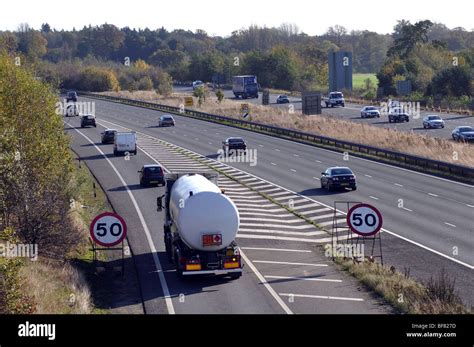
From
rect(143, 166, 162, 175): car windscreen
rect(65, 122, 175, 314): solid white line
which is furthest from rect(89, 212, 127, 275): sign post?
rect(143, 166, 162, 175): car windscreen

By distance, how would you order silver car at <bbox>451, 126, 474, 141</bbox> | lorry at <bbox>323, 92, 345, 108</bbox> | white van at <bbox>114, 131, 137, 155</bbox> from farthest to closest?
lorry at <bbox>323, 92, 345, 108</bbox> → silver car at <bbox>451, 126, 474, 141</bbox> → white van at <bbox>114, 131, 137, 155</bbox>

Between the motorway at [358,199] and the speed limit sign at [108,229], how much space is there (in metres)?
1.96

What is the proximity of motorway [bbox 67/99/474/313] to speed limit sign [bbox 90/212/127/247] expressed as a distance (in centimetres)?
196

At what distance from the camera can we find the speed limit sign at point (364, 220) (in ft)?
78.1

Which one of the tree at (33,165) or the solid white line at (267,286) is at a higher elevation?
the tree at (33,165)

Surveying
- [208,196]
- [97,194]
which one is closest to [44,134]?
[97,194]

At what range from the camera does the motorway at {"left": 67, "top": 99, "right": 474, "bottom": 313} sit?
2447 cm

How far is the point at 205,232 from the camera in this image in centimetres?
2325

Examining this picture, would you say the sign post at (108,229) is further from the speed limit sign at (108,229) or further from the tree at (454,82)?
the tree at (454,82)

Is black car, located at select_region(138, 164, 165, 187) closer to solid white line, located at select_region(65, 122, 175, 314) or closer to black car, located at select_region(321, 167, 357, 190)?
solid white line, located at select_region(65, 122, 175, 314)

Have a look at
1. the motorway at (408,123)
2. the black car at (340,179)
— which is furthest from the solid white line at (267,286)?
the motorway at (408,123)

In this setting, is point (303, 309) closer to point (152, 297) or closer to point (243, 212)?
point (152, 297)

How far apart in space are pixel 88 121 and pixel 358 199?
5341 centimetres
